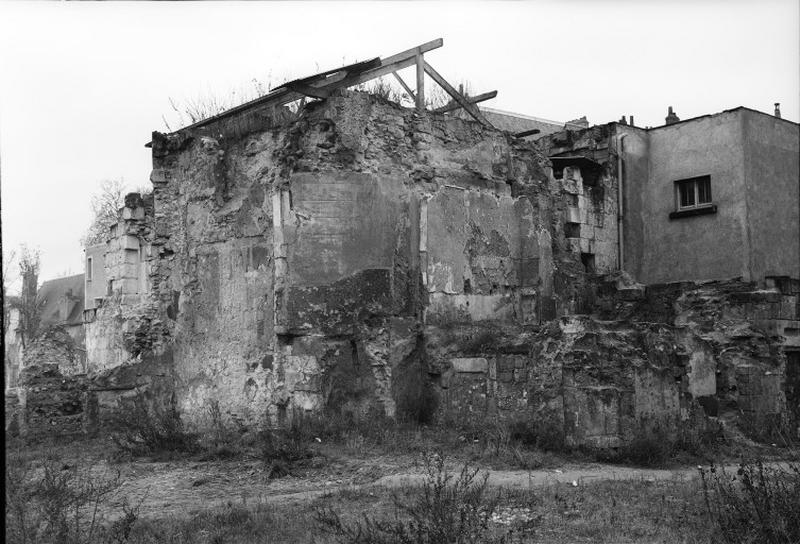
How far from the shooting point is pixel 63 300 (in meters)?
47.9

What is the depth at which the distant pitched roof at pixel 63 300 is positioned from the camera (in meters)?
46.1

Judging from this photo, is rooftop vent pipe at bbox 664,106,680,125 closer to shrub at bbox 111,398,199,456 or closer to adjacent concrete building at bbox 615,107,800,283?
adjacent concrete building at bbox 615,107,800,283

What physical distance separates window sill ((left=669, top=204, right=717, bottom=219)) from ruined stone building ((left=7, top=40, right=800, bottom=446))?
1571 mm

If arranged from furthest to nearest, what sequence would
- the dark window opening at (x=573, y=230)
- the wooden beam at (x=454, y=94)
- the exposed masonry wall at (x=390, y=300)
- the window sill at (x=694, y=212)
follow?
1. the window sill at (x=694, y=212)
2. the dark window opening at (x=573, y=230)
3. the wooden beam at (x=454, y=94)
4. the exposed masonry wall at (x=390, y=300)

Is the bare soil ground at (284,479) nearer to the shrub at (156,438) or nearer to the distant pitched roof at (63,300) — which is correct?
the shrub at (156,438)

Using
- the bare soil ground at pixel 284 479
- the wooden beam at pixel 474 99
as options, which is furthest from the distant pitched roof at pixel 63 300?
the bare soil ground at pixel 284 479

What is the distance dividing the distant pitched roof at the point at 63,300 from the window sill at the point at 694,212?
3349 cm

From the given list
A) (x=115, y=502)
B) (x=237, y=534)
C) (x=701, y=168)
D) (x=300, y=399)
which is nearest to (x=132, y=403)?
(x=300, y=399)

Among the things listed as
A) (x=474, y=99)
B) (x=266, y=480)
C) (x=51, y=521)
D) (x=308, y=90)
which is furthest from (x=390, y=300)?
(x=51, y=521)

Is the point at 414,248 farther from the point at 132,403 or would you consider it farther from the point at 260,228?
the point at 132,403

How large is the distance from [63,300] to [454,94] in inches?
1513

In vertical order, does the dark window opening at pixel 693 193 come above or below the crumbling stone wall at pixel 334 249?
above

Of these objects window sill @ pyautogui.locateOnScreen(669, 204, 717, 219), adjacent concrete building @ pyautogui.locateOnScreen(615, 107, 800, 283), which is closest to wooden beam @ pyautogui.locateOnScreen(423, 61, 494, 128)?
adjacent concrete building @ pyautogui.locateOnScreen(615, 107, 800, 283)

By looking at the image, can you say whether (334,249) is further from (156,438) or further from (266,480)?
(266,480)
